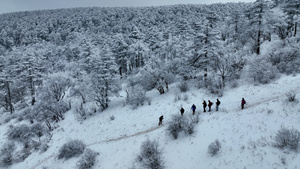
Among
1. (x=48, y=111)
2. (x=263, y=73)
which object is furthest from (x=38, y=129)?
(x=263, y=73)

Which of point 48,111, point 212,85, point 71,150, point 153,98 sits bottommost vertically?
point 48,111

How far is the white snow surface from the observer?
856 cm

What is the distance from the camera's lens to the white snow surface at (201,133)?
28.1 feet

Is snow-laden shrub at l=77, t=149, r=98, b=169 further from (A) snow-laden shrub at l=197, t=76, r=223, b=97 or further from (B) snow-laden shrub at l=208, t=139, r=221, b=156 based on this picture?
(A) snow-laden shrub at l=197, t=76, r=223, b=97

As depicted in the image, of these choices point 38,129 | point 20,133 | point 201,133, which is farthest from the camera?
point 38,129

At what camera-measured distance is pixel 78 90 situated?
1062 inches

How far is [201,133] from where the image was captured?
38.0ft

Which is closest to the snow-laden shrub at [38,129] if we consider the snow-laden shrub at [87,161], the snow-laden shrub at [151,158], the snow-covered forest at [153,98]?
the snow-covered forest at [153,98]

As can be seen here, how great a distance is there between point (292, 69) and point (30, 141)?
33.1m

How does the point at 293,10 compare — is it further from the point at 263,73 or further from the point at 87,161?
the point at 87,161

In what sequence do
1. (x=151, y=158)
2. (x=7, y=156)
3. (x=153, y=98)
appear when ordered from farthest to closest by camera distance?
1. (x=153, y=98)
2. (x=7, y=156)
3. (x=151, y=158)

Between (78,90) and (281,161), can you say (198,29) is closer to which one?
(281,161)

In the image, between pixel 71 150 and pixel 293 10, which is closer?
pixel 71 150

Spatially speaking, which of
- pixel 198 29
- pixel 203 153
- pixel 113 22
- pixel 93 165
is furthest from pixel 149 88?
pixel 113 22
